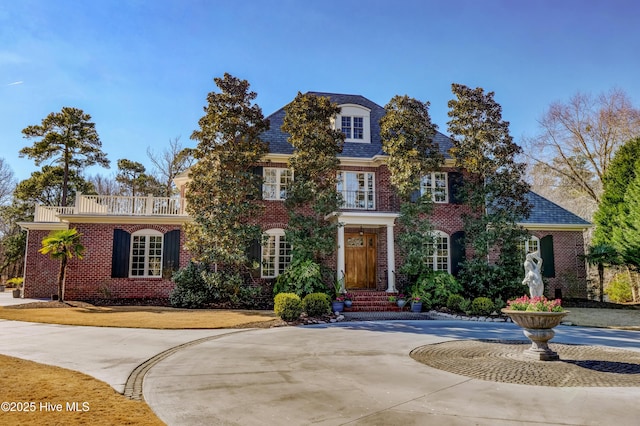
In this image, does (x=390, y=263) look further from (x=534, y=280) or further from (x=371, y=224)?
(x=534, y=280)

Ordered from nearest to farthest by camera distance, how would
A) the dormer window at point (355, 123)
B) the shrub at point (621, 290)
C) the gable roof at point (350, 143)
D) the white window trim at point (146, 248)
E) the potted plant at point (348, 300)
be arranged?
the potted plant at point (348, 300) < the white window trim at point (146, 248) < the gable roof at point (350, 143) < the dormer window at point (355, 123) < the shrub at point (621, 290)

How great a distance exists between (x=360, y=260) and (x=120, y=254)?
10289mm

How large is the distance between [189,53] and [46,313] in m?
9.43

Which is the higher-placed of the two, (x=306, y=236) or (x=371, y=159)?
(x=371, y=159)

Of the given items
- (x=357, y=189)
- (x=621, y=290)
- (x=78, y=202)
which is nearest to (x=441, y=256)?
(x=357, y=189)

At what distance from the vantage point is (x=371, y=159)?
58.5 ft

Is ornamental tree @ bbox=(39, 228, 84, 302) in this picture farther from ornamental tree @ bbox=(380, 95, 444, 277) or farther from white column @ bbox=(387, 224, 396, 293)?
ornamental tree @ bbox=(380, 95, 444, 277)

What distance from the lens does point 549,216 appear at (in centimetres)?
1998

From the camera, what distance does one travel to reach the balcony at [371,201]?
17531 mm

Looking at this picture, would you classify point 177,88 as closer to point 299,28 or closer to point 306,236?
point 299,28

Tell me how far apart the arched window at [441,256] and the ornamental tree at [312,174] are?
16.1 feet

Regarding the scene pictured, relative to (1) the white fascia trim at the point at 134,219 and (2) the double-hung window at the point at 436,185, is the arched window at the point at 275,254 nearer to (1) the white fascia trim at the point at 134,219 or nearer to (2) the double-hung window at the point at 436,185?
(1) the white fascia trim at the point at 134,219

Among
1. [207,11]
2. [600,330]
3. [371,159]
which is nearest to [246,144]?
[371,159]

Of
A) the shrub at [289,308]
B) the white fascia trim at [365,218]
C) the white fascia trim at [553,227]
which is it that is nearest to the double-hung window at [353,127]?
the white fascia trim at [365,218]
